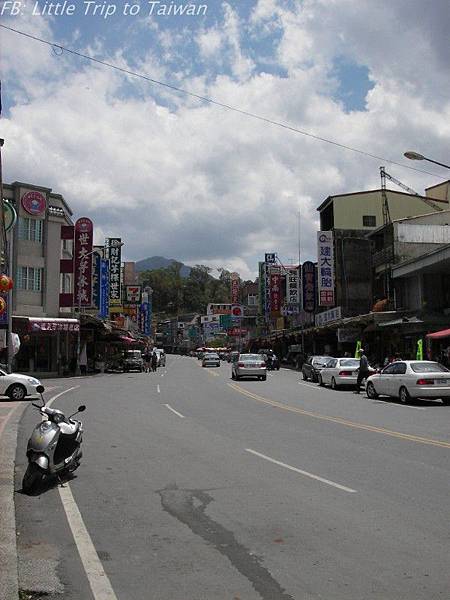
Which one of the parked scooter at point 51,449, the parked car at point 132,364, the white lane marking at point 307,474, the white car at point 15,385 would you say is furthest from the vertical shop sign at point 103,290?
the parked scooter at point 51,449

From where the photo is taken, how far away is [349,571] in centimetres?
537

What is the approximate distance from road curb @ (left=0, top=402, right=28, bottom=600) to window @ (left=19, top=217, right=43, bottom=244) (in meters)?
30.4

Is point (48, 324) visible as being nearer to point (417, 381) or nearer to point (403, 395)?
point (403, 395)

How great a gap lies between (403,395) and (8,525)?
1703cm

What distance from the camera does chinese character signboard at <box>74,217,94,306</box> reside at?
142 feet

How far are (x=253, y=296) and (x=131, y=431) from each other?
352 feet

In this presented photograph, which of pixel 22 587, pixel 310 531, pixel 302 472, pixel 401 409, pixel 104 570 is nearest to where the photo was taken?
pixel 22 587

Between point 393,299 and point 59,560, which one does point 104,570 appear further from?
point 393,299

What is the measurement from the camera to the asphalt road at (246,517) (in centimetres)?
517

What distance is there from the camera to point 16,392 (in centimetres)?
2367

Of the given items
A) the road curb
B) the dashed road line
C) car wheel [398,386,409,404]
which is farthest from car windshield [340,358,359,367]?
the road curb

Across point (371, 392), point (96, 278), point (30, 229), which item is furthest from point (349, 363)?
point (96, 278)

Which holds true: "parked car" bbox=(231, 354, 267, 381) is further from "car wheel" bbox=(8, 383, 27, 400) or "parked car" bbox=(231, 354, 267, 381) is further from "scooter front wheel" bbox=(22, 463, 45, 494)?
"scooter front wheel" bbox=(22, 463, 45, 494)

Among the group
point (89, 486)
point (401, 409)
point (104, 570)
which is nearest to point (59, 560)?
point (104, 570)
